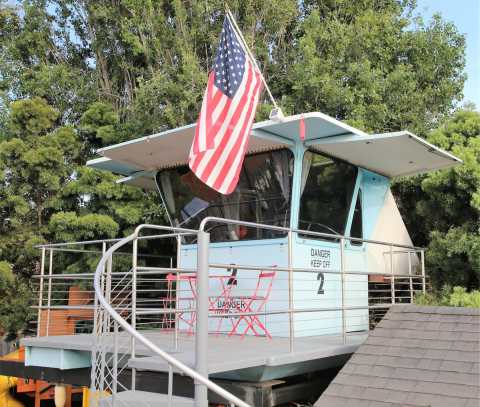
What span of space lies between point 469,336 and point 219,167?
10.4 ft

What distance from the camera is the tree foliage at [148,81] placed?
13.2 m

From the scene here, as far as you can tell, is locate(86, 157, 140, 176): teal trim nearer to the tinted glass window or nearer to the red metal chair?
the red metal chair

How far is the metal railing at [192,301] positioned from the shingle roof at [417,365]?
65 cm

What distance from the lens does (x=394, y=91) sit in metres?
13.9

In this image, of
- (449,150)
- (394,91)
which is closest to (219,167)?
(449,150)

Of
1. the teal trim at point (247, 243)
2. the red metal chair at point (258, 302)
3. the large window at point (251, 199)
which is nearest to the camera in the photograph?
the red metal chair at point (258, 302)

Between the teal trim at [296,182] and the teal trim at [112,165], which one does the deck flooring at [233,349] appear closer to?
the teal trim at [296,182]

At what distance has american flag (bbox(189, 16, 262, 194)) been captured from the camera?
6441mm

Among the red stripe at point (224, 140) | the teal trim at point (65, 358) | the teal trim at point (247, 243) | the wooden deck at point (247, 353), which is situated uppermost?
the red stripe at point (224, 140)

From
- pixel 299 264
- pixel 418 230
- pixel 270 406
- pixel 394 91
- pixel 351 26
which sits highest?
pixel 351 26

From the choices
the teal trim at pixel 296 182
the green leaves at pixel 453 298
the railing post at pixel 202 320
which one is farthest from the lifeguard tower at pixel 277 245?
the railing post at pixel 202 320

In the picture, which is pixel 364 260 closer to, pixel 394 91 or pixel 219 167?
pixel 219 167

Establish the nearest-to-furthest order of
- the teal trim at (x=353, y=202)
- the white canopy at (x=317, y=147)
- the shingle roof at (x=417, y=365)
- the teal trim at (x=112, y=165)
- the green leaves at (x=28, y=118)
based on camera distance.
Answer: the shingle roof at (x=417, y=365), the white canopy at (x=317, y=147), the teal trim at (x=353, y=202), the teal trim at (x=112, y=165), the green leaves at (x=28, y=118)

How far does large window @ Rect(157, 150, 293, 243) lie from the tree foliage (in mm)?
4036
